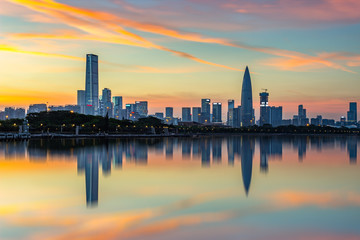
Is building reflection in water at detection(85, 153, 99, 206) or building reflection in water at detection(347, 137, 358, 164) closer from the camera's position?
building reflection in water at detection(85, 153, 99, 206)

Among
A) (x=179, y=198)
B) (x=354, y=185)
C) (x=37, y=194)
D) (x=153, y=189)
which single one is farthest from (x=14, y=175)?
(x=354, y=185)

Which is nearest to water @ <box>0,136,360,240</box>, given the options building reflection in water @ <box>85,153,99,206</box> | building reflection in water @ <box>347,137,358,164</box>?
building reflection in water @ <box>85,153,99,206</box>

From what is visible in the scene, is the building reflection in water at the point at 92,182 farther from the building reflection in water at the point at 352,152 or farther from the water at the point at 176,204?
the building reflection in water at the point at 352,152

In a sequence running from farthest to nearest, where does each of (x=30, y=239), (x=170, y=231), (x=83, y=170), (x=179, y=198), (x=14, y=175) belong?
(x=83, y=170)
(x=14, y=175)
(x=179, y=198)
(x=170, y=231)
(x=30, y=239)

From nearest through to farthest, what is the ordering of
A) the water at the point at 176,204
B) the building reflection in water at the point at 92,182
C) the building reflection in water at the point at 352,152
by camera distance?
the water at the point at 176,204 < the building reflection in water at the point at 92,182 < the building reflection in water at the point at 352,152

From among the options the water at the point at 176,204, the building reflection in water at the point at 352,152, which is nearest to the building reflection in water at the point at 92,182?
the water at the point at 176,204

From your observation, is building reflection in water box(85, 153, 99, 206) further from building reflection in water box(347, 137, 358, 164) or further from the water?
building reflection in water box(347, 137, 358, 164)

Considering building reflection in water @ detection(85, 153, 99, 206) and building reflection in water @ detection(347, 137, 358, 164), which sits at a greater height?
building reflection in water @ detection(85, 153, 99, 206)

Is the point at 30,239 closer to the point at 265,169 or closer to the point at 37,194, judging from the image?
the point at 37,194

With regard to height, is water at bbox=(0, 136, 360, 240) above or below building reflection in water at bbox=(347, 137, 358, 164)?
above

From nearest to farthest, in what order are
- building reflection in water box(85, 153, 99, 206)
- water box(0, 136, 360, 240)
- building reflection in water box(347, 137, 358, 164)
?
1. water box(0, 136, 360, 240)
2. building reflection in water box(85, 153, 99, 206)
3. building reflection in water box(347, 137, 358, 164)

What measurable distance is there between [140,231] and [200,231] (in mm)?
2178

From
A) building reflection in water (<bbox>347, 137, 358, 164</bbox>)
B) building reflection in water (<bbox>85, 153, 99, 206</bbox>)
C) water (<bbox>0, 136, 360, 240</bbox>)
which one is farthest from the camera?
building reflection in water (<bbox>347, 137, 358, 164</bbox>)

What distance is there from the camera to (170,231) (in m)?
13.6
